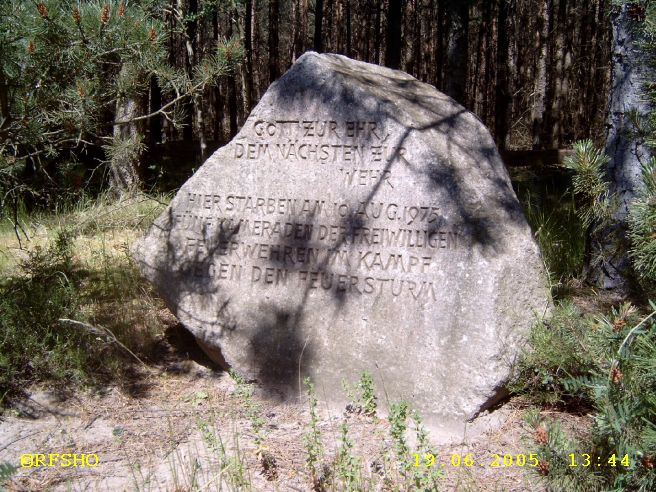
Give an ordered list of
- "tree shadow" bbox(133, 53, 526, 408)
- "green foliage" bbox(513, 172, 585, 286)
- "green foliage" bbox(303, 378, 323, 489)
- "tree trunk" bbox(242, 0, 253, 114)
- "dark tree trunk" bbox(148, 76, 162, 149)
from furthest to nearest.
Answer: "tree trunk" bbox(242, 0, 253, 114), "dark tree trunk" bbox(148, 76, 162, 149), "green foliage" bbox(513, 172, 585, 286), "tree shadow" bbox(133, 53, 526, 408), "green foliage" bbox(303, 378, 323, 489)

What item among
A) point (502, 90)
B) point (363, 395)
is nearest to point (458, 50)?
point (502, 90)

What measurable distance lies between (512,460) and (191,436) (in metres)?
1.41

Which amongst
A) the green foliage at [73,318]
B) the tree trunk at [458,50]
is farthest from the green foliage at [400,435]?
the tree trunk at [458,50]

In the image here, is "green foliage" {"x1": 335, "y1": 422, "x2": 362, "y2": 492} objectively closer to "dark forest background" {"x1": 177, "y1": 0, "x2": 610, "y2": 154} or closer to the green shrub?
the green shrub

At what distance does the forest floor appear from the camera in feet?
8.39

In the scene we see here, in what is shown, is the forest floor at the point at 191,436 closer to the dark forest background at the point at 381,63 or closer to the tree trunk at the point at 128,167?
the dark forest background at the point at 381,63

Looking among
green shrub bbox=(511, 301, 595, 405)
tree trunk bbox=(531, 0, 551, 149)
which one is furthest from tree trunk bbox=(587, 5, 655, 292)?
tree trunk bbox=(531, 0, 551, 149)

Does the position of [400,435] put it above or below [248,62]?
below

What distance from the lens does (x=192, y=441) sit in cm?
291

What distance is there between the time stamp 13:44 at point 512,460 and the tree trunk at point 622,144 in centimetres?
161

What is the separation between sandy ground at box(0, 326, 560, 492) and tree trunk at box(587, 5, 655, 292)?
146cm

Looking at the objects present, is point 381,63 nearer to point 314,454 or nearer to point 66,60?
point 66,60

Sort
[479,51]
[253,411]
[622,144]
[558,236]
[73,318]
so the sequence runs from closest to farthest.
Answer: [253,411], [73,318], [622,144], [558,236], [479,51]

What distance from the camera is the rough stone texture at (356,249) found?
2967 mm
